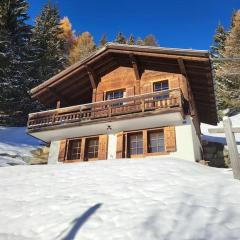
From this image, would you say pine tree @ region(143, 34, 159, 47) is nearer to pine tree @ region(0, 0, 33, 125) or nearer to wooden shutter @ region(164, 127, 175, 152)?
pine tree @ region(0, 0, 33, 125)

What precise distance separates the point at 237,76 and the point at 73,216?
2645cm

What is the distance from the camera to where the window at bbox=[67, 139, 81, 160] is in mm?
16266

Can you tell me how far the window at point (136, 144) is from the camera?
48.2 ft

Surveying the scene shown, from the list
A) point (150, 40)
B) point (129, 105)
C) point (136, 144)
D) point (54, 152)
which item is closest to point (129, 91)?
point (129, 105)

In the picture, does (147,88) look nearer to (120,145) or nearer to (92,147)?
(120,145)

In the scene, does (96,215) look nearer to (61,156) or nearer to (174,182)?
(174,182)

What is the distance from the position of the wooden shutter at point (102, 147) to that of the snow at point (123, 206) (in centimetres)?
581

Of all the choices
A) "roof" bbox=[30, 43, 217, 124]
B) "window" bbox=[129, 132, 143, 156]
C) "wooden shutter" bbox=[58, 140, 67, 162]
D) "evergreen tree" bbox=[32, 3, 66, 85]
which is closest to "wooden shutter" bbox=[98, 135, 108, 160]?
"window" bbox=[129, 132, 143, 156]

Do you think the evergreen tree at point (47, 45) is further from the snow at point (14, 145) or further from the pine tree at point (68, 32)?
the pine tree at point (68, 32)

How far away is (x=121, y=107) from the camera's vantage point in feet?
51.4

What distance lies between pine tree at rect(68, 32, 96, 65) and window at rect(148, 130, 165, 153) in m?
24.2

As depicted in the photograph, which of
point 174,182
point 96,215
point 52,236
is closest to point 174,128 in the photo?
point 174,182

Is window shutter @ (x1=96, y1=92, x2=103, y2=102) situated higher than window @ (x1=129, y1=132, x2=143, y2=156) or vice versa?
window shutter @ (x1=96, y1=92, x2=103, y2=102)

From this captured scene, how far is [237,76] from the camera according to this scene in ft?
90.5
